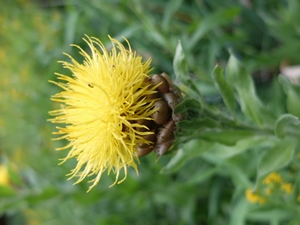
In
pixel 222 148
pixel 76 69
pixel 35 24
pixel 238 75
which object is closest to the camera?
pixel 76 69

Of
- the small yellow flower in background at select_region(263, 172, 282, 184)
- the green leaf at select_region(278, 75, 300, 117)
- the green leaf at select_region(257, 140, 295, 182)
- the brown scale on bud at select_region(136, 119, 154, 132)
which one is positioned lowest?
the small yellow flower in background at select_region(263, 172, 282, 184)

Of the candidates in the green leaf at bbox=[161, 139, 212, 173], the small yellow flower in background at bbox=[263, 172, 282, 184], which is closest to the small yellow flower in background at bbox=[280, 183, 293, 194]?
the small yellow flower in background at bbox=[263, 172, 282, 184]

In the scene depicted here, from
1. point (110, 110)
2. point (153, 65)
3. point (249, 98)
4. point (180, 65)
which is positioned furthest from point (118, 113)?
point (153, 65)

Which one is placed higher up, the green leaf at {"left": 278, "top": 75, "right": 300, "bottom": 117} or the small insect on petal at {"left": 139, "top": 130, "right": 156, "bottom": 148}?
the small insect on petal at {"left": 139, "top": 130, "right": 156, "bottom": 148}

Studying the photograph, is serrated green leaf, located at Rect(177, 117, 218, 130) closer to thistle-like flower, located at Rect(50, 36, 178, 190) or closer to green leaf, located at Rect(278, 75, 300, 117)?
thistle-like flower, located at Rect(50, 36, 178, 190)

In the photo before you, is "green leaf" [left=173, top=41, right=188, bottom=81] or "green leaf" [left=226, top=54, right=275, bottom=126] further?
"green leaf" [left=226, top=54, right=275, bottom=126]

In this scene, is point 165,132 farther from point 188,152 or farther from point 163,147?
point 188,152

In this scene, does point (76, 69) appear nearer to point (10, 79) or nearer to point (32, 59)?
point (32, 59)

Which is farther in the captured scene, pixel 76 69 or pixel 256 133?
pixel 256 133

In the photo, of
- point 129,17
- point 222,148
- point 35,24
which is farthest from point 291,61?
point 35,24
